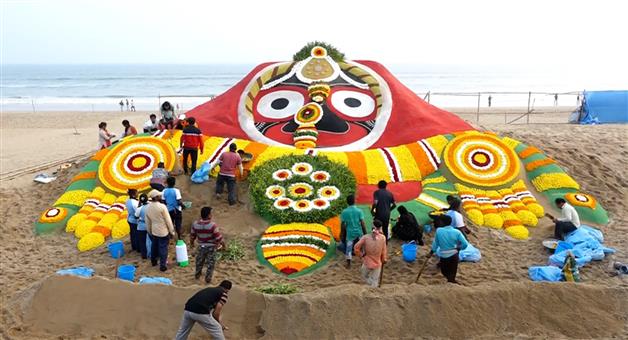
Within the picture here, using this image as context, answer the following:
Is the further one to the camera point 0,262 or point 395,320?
point 0,262

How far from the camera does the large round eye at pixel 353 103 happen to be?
13086mm

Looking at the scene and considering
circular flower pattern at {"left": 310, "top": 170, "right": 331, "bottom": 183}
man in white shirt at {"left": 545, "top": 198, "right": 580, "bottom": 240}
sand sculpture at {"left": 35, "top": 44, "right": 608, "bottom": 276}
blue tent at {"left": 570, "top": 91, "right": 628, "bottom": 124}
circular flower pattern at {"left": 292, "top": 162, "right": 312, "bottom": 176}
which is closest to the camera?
man in white shirt at {"left": 545, "top": 198, "right": 580, "bottom": 240}

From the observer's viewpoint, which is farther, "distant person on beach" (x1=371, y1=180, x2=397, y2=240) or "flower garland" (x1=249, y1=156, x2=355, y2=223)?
"flower garland" (x1=249, y1=156, x2=355, y2=223)

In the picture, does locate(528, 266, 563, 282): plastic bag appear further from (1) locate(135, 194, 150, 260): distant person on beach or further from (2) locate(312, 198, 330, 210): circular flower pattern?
(1) locate(135, 194, 150, 260): distant person on beach

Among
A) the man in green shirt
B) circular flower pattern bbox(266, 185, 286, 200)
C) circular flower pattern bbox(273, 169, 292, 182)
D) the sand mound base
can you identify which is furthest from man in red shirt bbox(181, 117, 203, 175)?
the sand mound base

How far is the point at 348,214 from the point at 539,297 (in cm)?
295

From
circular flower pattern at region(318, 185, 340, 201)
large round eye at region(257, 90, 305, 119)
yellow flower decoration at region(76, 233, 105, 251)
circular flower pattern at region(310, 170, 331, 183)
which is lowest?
yellow flower decoration at region(76, 233, 105, 251)

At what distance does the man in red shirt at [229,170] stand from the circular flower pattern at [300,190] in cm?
110

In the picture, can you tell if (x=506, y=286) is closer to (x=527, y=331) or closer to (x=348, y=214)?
(x=527, y=331)

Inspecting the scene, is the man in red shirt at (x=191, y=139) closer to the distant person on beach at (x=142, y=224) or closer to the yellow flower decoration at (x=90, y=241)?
the distant person on beach at (x=142, y=224)

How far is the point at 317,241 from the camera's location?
8797mm

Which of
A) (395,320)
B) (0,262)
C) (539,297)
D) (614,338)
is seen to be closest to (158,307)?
(395,320)

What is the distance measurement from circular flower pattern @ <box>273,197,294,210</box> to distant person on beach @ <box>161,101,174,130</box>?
4354mm

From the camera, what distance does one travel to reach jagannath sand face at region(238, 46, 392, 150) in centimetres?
1239
